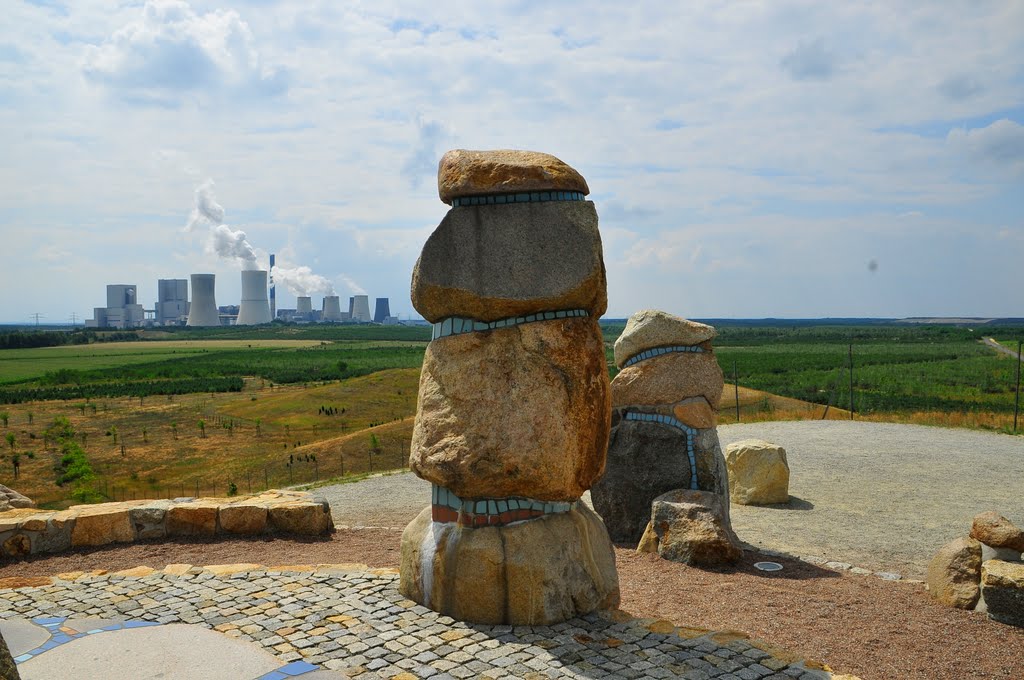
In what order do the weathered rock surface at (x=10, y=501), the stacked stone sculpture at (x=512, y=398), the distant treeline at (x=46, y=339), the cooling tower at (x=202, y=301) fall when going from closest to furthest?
the stacked stone sculpture at (x=512, y=398) < the weathered rock surface at (x=10, y=501) < the distant treeline at (x=46, y=339) < the cooling tower at (x=202, y=301)

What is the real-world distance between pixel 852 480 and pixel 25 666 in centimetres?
1383

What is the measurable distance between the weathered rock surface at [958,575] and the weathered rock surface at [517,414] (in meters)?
4.10

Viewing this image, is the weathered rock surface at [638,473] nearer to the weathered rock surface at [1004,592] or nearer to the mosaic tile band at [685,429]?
the mosaic tile band at [685,429]

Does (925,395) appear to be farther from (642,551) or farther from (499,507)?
(499,507)

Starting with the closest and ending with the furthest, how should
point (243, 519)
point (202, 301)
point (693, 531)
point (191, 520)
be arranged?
1. point (693, 531)
2. point (191, 520)
3. point (243, 519)
4. point (202, 301)

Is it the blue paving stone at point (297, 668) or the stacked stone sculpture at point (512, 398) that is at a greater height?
the stacked stone sculpture at point (512, 398)

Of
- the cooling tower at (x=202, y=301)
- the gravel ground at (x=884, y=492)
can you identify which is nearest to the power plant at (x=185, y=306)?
the cooling tower at (x=202, y=301)

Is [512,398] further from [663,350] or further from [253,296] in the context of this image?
[253,296]

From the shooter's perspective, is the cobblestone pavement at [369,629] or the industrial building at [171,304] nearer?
the cobblestone pavement at [369,629]

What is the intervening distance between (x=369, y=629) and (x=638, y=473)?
17.0 feet

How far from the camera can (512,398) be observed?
22.1 ft

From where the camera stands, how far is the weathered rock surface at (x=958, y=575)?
779 cm

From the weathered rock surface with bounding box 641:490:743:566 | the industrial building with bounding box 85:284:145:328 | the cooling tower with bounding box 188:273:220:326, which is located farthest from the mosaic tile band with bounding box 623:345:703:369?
the industrial building with bounding box 85:284:145:328

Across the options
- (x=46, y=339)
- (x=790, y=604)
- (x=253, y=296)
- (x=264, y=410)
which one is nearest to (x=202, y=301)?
(x=253, y=296)
